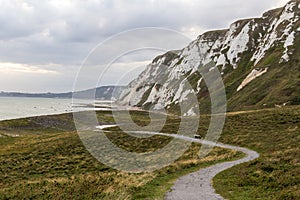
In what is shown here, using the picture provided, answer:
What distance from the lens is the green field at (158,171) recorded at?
19.9 meters

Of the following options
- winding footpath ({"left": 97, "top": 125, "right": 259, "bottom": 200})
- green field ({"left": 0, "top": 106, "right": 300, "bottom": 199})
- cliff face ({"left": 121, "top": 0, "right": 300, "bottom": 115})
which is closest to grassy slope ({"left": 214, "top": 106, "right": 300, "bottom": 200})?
green field ({"left": 0, "top": 106, "right": 300, "bottom": 199})

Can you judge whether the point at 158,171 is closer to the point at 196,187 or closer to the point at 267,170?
the point at 196,187

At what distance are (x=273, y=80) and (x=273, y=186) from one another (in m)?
109

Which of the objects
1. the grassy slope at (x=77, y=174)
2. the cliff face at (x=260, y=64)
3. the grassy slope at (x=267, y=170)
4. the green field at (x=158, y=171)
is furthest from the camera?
the cliff face at (x=260, y=64)

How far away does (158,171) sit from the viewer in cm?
2969

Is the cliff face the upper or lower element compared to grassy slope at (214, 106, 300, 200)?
upper

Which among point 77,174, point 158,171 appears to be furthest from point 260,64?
point 158,171

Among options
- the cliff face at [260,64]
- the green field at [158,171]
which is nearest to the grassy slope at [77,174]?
the green field at [158,171]

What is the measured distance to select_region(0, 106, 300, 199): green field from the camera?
65.4 feet

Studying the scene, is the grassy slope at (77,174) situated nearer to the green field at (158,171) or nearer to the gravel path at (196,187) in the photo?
the green field at (158,171)

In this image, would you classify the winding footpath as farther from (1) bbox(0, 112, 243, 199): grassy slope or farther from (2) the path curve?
(1) bbox(0, 112, 243, 199): grassy slope

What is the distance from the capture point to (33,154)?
52.3 meters

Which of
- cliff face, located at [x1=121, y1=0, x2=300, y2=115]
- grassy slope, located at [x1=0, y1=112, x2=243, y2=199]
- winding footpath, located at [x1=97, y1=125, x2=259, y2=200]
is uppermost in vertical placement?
cliff face, located at [x1=121, y1=0, x2=300, y2=115]

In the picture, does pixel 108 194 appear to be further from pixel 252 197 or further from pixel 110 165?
pixel 110 165
